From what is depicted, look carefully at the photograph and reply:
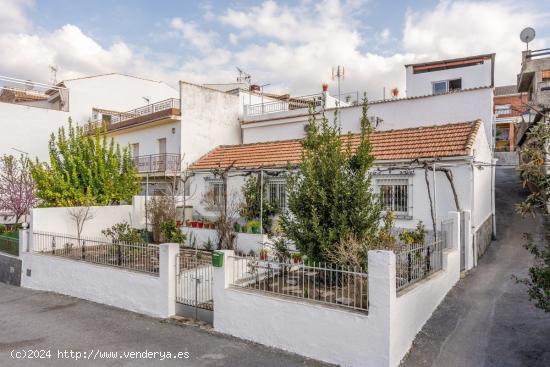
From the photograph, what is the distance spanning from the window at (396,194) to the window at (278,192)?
3985 millimetres

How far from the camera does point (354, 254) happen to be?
7535 mm

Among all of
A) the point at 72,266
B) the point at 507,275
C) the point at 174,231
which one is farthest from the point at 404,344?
the point at 174,231

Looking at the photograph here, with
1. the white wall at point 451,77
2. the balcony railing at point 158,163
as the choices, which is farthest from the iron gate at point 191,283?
the white wall at point 451,77

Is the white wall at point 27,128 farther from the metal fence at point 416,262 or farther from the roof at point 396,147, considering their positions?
the metal fence at point 416,262

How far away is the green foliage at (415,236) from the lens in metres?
10.9

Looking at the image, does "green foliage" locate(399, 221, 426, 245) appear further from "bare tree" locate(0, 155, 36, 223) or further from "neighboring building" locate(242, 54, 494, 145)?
"bare tree" locate(0, 155, 36, 223)

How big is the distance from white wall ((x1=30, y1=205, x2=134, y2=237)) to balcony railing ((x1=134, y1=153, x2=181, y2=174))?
312 centimetres

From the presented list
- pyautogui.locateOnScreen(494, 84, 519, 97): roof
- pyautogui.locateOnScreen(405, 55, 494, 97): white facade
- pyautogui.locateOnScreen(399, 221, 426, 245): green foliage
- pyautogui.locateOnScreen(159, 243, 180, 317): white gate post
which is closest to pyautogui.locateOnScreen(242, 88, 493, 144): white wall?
pyautogui.locateOnScreen(399, 221, 426, 245): green foliage

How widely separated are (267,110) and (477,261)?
15.4 m

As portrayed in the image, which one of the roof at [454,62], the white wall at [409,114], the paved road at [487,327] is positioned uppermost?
the roof at [454,62]

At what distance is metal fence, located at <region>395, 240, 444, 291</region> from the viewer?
24.1ft

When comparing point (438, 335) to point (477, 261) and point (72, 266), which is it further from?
point (72, 266)

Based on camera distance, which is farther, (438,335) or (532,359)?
(438,335)

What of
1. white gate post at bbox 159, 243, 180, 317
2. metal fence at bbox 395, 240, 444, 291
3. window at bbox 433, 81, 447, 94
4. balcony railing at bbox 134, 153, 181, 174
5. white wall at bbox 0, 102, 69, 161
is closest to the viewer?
metal fence at bbox 395, 240, 444, 291
